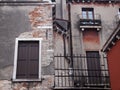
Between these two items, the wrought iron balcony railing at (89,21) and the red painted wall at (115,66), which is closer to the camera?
the red painted wall at (115,66)

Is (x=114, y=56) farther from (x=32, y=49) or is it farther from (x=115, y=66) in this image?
(x=32, y=49)

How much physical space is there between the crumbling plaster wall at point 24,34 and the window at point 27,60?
0.63 feet

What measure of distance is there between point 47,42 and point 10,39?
69.4 inches

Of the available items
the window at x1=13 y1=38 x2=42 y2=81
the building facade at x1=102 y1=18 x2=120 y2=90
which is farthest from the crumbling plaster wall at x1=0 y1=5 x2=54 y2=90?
the building facade at x1=102 y1=18 x2=120 y2=90

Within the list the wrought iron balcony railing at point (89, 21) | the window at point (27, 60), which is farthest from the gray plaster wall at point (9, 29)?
the wrought iron balcony railing at point (89, 21)

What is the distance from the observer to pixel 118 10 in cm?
2439

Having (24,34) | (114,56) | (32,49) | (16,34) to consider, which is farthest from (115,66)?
(16,34)

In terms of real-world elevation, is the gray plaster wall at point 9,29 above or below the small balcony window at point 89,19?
below

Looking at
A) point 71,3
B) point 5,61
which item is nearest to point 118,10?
point 71,3

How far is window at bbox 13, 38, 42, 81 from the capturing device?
13430mm

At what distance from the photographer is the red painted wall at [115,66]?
12592 millimetres

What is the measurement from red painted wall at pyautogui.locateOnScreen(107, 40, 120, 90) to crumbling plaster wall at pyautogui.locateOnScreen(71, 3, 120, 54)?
8.81m

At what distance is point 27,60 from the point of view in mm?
13797

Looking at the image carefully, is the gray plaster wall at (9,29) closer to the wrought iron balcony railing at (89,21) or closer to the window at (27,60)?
the window at (27,60)
